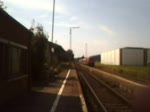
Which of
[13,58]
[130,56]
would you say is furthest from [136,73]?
[130,56]

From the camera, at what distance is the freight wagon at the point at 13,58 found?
1562 centimetres

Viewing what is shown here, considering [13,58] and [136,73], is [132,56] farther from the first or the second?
[13,58]

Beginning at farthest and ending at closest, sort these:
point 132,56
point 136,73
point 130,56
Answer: point 130,56 → point 132,56 → point 136,73

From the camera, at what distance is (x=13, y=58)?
714 inches

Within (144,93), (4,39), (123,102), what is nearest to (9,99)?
(4,39)

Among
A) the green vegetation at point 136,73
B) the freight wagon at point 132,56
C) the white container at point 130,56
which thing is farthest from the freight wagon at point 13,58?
the freight wagon at point 132,56

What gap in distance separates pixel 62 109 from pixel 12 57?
3.68 metres

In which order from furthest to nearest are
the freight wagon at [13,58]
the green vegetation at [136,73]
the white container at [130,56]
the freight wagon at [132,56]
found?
the freight wagon at [132,56], the white container at [130,56], the green vegetation at [136,73], the freight wagon at [13,58]

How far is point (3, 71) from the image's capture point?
52.6 ft

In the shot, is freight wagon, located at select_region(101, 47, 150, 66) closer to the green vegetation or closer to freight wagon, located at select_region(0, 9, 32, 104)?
the green vegetation

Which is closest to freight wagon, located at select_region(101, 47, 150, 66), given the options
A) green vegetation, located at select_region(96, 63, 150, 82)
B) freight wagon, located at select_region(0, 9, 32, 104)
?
green vegetation, located at select_region(96, 63, 150, 82)

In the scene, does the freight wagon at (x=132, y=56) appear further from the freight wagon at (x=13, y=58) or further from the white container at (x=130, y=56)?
the freight wagon at (x=13, y=58)

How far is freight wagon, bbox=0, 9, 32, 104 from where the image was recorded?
15.6 metres

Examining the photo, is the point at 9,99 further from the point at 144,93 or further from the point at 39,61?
the point at 39,61
